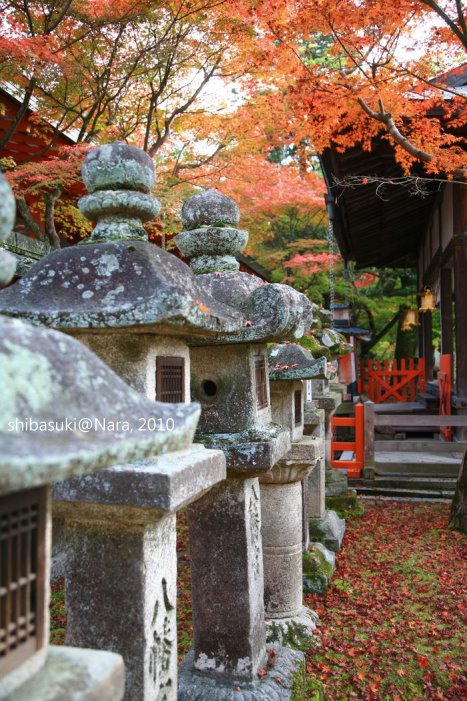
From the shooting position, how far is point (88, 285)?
9.00 feet

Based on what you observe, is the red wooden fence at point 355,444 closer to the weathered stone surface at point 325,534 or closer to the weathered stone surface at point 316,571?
the weathered stone surface at point 325,534

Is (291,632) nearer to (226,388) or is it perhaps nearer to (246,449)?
(246,449)

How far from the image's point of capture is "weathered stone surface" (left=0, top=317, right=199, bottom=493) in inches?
47.4

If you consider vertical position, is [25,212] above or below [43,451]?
above

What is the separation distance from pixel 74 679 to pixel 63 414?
2.55ft

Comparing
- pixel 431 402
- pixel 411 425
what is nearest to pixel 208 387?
pixel 411 425

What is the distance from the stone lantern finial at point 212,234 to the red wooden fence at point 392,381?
1589cm

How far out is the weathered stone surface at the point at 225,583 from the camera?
13.1ft

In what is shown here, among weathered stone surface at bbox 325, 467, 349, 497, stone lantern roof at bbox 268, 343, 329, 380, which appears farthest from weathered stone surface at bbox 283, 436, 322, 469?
weathered stone surface at bbox 325, 467, 349, 497

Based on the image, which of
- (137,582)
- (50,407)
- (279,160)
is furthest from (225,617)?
(279,160)

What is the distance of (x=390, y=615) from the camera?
6.00m

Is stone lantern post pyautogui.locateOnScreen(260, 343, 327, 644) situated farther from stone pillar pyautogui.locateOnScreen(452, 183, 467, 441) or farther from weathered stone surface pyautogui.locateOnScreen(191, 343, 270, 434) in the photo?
stone pillar pyautogui.locateOnScreen(452, 183, 467, 441)

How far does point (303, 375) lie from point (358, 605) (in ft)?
8.84

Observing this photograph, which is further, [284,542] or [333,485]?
[333,485]
